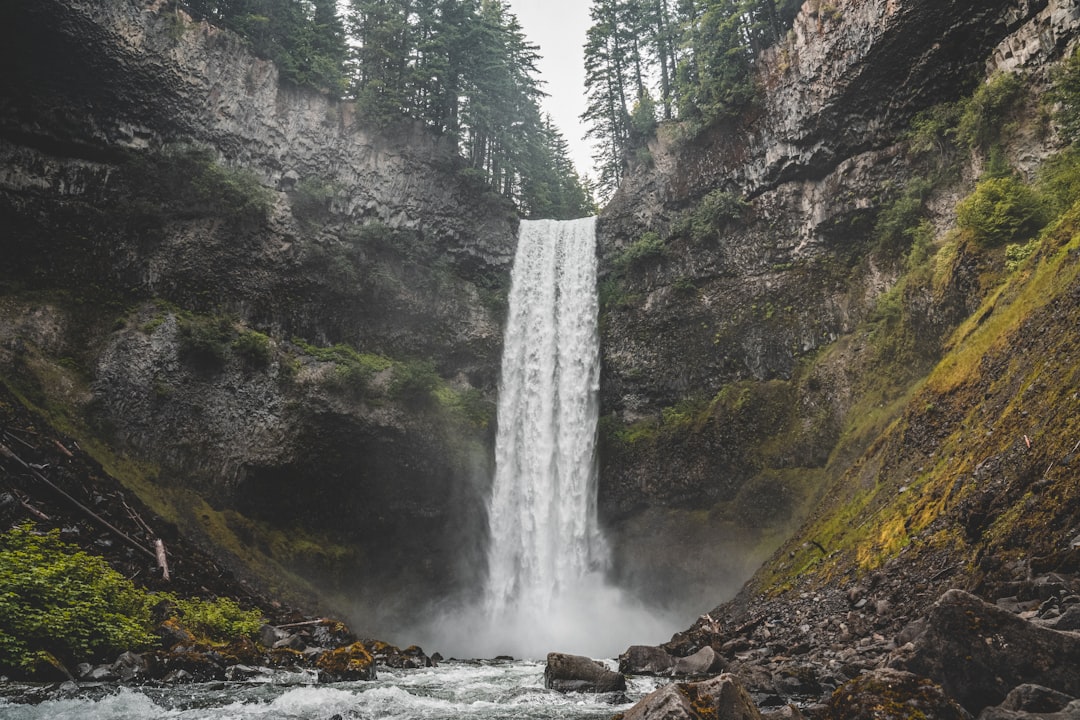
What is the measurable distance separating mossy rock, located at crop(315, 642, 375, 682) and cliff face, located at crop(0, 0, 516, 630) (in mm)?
10743

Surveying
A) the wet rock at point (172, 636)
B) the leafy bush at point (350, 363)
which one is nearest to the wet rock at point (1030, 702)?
the wet rock at point (172, 636)

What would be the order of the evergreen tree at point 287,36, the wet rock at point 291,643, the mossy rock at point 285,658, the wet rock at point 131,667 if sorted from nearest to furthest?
1. the wet rock at point 131,667
2. the mossy rock at point 285,658
3. the wet rock at point 291,643
4. the evergreen tree at point 287,36

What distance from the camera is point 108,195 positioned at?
22406 millimetres

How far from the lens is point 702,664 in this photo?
9.62 metres

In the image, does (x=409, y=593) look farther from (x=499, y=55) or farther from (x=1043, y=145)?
(x=499, y=55)

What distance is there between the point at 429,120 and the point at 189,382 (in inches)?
772

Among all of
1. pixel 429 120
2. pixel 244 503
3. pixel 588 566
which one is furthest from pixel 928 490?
pixel 429 120

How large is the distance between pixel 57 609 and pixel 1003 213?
2145 cm

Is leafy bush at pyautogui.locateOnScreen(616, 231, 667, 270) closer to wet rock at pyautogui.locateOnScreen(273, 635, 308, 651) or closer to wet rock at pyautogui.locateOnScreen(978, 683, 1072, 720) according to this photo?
wet rock at pyautogui.locateOnScreen(273, 635, 308, 651)

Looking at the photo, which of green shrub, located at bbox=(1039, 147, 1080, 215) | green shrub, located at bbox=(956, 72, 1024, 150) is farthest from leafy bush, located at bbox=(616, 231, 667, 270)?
green shrub, located at bbox=(1039, 147, 1080, 215)

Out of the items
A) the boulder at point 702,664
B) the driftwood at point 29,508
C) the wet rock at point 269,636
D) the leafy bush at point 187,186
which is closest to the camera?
the boulder at point 702,664

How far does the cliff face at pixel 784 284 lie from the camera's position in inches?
746

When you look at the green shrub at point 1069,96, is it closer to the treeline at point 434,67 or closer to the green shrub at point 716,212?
the green shrub at point 716,212

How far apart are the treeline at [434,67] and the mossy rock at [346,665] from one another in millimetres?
25554
